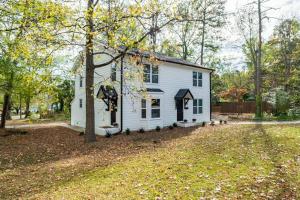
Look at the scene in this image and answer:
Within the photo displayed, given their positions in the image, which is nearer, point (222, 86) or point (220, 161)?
point (220, 161)

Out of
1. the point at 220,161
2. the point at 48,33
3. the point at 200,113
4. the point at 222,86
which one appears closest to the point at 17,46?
the point at 48,33

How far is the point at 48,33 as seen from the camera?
844 centimetres

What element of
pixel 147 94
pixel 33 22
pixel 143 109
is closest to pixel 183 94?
pixel 143 109

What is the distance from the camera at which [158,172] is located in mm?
6520

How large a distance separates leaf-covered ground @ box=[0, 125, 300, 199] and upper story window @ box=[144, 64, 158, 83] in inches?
294

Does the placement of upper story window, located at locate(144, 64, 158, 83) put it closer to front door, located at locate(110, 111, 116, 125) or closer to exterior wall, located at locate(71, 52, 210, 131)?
exterior wall, located at locate(71, 52, 210, 131)

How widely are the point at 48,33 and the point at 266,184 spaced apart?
8.54 m

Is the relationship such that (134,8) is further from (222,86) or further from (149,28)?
(222,86)

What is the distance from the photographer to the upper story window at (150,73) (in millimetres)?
17047

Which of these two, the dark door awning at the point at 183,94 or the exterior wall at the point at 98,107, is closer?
the exterior wall at the point at 98,107

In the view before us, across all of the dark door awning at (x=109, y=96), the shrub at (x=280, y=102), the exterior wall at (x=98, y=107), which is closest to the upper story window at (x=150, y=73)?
the exterior wall at (x=98, y=107)

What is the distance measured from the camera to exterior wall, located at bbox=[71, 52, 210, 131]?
627 inches

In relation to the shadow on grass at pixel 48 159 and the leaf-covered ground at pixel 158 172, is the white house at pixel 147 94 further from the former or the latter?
the leaf-covered ground at pixel 158 172

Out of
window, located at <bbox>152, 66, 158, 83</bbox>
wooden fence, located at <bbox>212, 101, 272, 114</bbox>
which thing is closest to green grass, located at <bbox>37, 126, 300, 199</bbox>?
window, located at <bbox>152, 66, 158, 83</bbox>
